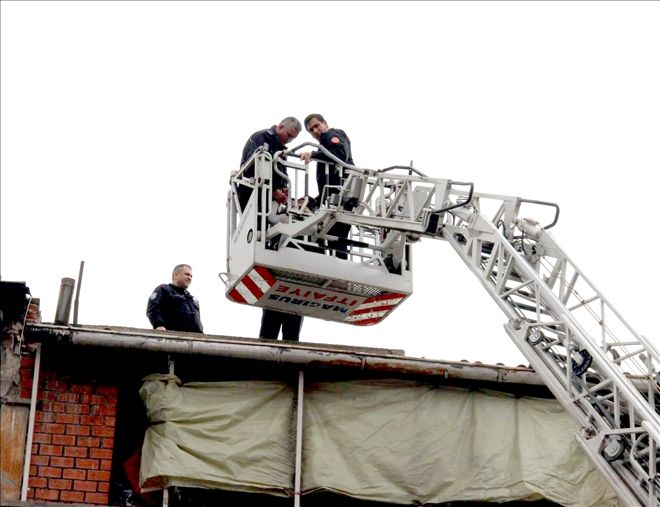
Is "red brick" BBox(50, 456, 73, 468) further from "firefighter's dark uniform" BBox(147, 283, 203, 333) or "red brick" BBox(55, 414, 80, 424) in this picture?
"firefighter's dark uniform" BBox(147, 283, 203, 333)

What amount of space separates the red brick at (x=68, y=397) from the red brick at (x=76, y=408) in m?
0.04

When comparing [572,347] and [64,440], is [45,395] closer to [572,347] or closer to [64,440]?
[64,440]

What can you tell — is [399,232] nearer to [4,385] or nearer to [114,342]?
[114,342]

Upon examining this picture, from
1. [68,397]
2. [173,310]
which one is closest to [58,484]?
[68,397]

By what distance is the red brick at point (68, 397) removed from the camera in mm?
13703

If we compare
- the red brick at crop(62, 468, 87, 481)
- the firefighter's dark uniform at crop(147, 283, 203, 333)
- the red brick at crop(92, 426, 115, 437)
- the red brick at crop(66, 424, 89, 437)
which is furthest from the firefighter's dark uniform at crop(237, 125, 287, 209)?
the red brick at crop(62, 468, 87, 481)

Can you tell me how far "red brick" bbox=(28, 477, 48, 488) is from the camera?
13211 mm

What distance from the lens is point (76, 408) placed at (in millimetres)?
13711

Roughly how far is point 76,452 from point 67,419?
345 mm

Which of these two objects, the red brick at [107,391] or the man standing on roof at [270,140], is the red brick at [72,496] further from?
the man standing on roof at [270,140]

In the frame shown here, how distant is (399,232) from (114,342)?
3.15m

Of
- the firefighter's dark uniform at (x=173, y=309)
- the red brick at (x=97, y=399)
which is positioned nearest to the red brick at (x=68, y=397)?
the red brick at (x=97, y=399)

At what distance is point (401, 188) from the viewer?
48.3 feet

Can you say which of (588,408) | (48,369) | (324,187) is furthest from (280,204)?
(588,408)
